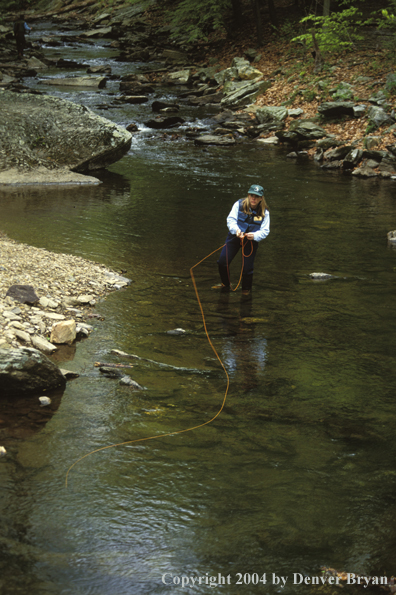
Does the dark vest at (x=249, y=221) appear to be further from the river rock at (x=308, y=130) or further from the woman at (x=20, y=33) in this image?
the woman at (x=20, y=33)

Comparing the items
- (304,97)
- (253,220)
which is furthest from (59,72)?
(253,220)

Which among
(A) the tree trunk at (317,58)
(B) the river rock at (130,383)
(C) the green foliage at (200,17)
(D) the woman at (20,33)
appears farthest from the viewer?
(C) the green foliage at (200,17)

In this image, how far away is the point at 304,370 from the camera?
6.21 metres

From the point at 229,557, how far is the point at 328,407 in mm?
2200

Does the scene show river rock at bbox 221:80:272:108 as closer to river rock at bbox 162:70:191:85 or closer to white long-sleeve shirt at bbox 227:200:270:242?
river rock at bbox 162:70:191:85

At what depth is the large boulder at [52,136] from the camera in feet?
46.7

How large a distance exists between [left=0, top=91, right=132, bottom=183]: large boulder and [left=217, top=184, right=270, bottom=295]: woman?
25.9 feet

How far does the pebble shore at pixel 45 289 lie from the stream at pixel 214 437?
11.8 inches

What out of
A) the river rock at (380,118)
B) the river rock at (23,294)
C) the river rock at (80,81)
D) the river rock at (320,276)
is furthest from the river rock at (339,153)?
the river rock at (80,81)

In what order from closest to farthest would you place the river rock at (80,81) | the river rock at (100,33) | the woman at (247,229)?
the woman at (247,229), the river rock at (80,81), the river rock at (100,33)

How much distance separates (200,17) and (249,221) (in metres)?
31.6

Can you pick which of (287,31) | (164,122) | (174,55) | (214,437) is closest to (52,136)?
(164,122)

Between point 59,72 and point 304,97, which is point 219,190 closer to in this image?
point 304,97

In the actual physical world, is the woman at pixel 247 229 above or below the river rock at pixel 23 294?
above
